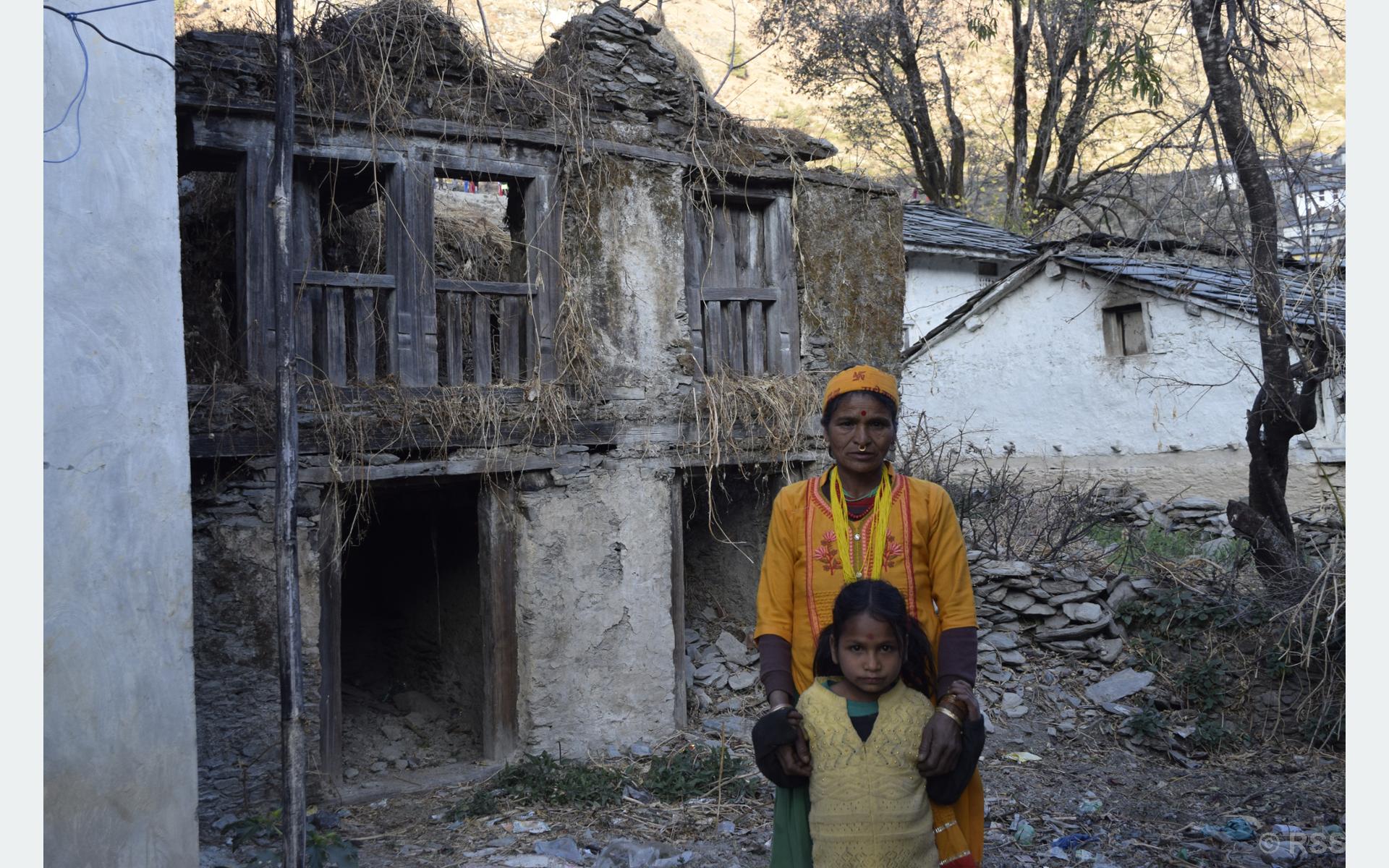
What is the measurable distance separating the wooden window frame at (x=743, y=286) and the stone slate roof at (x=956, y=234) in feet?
29.8

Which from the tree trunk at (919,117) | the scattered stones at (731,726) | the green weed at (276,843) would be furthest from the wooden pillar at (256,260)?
the tree trunk at (919,117)

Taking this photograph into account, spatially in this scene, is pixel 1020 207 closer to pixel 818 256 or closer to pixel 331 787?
pixel 818 256

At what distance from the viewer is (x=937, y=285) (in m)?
17.8

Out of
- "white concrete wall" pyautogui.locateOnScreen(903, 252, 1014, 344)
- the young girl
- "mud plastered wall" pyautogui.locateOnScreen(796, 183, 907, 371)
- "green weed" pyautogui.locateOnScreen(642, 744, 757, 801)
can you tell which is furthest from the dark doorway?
"white concrete wall" pyautogui.locateOnScreen(903, 252, 1014, 344)

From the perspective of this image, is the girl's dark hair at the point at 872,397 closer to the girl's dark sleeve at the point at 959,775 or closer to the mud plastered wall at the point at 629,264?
the girl's dark sleeve at the point at 959,775

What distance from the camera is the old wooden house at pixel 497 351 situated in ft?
20.4

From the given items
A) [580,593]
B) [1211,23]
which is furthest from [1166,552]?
[580,593]

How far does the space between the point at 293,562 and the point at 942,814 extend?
3.02 metres

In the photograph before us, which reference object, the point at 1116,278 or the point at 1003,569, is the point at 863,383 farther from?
the point at 1116,278

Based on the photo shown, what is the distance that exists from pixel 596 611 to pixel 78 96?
4.51 m

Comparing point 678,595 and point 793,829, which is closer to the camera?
point 793,829

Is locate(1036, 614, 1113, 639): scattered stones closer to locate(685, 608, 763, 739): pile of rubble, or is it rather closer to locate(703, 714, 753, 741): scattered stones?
locate(685, 608, 763, 739): pile of rubble

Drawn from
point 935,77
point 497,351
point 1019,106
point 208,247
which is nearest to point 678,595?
point 497,351

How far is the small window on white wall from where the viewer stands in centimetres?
1504
